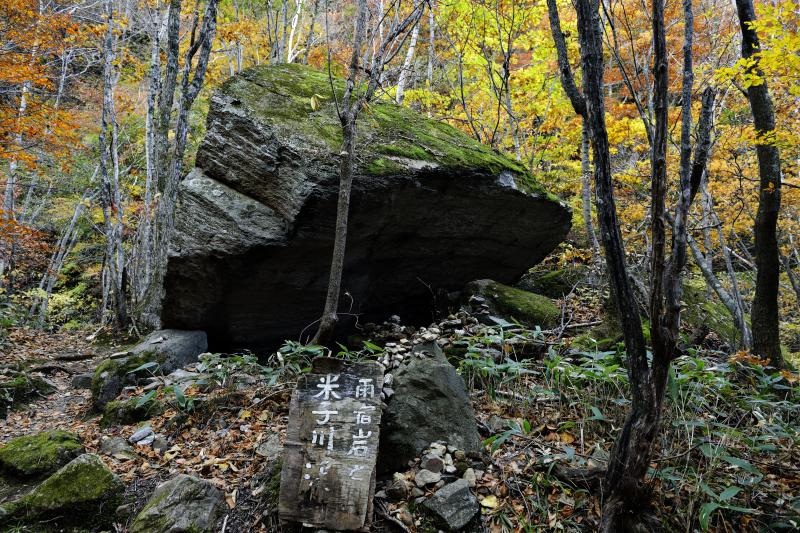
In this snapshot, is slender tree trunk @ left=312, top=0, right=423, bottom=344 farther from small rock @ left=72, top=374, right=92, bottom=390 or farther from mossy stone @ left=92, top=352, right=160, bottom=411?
small rock @ left=72, top=374, right=92, bottom=390

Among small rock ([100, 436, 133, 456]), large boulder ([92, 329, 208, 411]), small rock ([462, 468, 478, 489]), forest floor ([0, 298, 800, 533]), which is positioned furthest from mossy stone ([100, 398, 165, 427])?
small rock ([462, 468, 478, 489])

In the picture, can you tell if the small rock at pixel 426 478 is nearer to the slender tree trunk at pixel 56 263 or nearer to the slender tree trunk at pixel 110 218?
the slender tree trunk at pixel 110 218

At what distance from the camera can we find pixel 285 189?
488 centimetres

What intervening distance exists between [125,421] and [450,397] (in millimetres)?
3352

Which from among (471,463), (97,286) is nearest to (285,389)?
(471,463)

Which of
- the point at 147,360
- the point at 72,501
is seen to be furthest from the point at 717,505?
the point at 147,360

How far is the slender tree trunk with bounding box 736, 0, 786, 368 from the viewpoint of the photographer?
5156 millimetres

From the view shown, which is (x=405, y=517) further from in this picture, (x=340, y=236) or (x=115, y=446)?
(x=115, y=446)

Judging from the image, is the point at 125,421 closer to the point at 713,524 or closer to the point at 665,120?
the point at 713,524

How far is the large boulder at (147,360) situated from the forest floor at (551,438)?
0.26m

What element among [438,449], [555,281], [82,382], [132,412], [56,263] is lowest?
[82,382]

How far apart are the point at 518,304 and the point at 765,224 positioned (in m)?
3.12

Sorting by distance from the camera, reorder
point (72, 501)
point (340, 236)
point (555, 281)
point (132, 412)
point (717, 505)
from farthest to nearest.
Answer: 1. point (555, 281)
2. point (132, 412)
3. point (340, 236)
4. point (72, 501)
5. point (717, 505)

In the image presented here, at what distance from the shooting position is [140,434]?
3.94m
